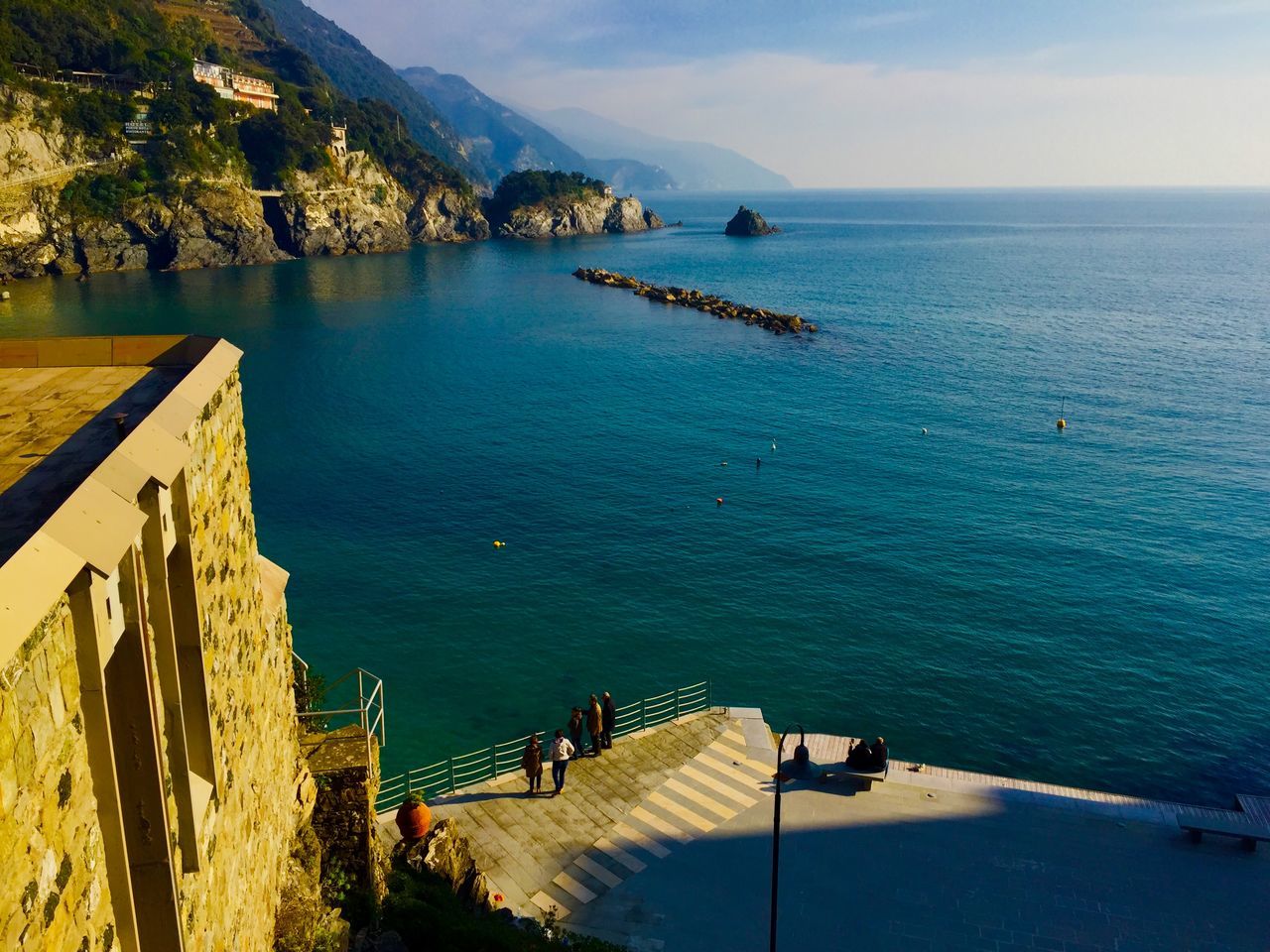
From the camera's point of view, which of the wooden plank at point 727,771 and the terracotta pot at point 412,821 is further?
the wooden plank at point 727,771

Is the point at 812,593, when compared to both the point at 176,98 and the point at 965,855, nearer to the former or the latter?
the point at 965,855

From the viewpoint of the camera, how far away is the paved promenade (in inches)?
621

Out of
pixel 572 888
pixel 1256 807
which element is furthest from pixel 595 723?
pixel 1256 807

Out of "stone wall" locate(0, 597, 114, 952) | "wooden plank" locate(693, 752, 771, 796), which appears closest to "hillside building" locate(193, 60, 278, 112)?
"wooden plank" locate(693, 752, 771, 796)

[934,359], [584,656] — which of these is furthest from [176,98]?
[584,656]

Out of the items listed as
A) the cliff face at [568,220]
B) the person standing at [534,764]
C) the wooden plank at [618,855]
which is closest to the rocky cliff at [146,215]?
the cliff face at [568,220]

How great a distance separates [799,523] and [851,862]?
23.0 m

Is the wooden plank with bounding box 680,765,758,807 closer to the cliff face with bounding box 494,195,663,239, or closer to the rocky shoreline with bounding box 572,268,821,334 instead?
the rocky shoreline with bounding box 572,268,821,334

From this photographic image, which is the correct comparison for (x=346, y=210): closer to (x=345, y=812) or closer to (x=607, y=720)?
(x=607, y=720)

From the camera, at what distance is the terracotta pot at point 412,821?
50.2 ft

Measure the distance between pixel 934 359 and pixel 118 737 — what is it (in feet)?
232

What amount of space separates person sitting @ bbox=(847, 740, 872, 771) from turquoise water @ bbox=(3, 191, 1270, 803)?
5.56m

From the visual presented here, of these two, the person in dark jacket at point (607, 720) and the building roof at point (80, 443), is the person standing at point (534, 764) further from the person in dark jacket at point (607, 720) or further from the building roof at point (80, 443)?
the building roof at point (80, 443)

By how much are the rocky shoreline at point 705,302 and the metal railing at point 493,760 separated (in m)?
59.8
